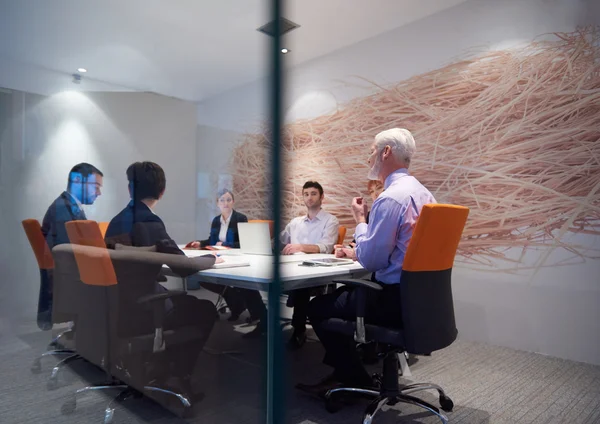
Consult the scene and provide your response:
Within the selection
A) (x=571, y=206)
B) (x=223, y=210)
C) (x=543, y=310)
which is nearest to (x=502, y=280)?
(x=543, y=310)

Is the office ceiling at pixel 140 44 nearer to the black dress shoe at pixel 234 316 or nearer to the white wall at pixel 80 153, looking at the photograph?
the white wall at pixel 80 153

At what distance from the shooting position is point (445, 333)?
1.97m

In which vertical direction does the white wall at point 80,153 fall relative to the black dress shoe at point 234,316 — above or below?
above

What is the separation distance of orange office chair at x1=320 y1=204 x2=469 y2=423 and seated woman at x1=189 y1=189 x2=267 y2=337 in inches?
38.5

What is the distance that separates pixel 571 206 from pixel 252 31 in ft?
10.5

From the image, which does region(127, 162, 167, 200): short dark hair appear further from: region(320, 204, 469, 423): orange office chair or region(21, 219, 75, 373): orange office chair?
region(320, 204, 469, 423): orange office chair

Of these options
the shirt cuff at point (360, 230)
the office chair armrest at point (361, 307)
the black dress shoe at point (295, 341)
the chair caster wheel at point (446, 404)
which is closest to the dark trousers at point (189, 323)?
the black dress shoe at point (295, 341)

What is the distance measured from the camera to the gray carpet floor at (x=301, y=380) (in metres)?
1.13

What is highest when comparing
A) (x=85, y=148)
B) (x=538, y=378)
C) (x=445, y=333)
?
(x=85, y=148)

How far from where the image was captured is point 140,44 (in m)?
1.07

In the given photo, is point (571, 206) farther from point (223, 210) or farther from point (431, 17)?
point (223, 210)

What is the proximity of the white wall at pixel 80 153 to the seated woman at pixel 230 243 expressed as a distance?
67mm

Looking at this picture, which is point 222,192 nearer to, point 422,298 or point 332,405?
point 422,298

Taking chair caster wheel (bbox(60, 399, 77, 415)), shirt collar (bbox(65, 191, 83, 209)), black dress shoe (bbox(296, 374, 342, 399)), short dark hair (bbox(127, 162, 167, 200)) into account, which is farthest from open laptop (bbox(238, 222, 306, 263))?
black dress shoe (bbox(296, 374, 342, 399))
